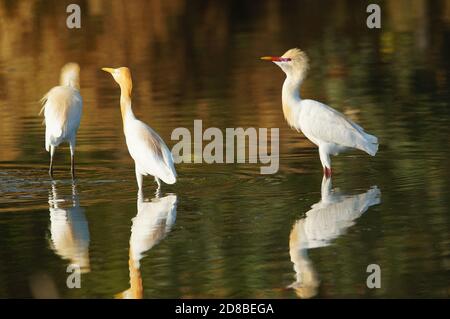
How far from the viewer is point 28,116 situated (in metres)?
18.1

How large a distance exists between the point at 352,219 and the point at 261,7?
908 inches

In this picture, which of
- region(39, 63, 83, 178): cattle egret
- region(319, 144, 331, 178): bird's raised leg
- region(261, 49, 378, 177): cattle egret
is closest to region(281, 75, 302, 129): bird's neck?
region(261, 49, 378, 177): cattle egret

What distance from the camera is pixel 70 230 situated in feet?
34.8

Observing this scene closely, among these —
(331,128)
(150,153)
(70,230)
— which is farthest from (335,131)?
(70,230)

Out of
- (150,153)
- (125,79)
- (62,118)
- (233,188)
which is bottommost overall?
(233,188)

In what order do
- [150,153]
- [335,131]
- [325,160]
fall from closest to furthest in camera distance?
[150,153] < [325,160] < [335,131]

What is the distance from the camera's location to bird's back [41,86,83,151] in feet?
44.5

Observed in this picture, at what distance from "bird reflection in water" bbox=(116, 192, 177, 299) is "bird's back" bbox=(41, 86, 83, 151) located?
1.76 meters

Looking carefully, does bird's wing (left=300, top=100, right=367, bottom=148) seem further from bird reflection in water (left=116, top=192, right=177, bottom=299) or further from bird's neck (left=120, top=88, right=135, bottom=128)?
bird reflection in water (left=116, top=192, right=177, bottom=299)

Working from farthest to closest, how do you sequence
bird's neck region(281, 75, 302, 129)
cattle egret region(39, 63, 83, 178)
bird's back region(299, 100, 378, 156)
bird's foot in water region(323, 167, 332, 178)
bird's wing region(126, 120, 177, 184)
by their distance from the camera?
bird's neck region(281, 75, 302, 129) < cattle egret region(39, 63, 83, 178) < bird's back region(299, 100, 378, 156) < bird's foot in water region(323, 167, 332, 178) < bird's wing region(126, 120, 177, 184)

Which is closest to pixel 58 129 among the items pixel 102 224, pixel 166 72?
pixel 102 224

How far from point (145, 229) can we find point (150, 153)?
5.58ft

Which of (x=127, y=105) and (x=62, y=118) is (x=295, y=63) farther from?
(x=62, y=118)

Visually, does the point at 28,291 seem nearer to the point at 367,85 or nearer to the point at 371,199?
the point at 371,199
